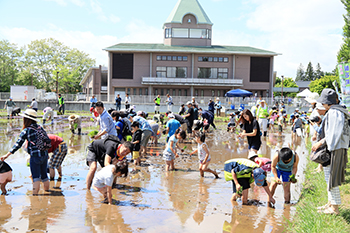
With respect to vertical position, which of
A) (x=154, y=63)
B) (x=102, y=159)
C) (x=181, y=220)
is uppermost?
(x=154, y=63)

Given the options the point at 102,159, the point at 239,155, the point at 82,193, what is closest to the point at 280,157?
the point at 102,159

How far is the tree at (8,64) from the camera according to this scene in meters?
60.2

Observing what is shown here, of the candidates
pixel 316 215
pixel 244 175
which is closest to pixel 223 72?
pixel 244 175

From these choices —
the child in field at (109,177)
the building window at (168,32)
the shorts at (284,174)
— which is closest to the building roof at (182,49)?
the building window at (168,32)

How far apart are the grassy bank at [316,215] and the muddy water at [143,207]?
0.89ft

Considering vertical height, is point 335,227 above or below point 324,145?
below

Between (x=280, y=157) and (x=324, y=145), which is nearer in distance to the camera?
(x=324, y=145)

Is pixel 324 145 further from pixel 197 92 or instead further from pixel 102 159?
pixel 197 92

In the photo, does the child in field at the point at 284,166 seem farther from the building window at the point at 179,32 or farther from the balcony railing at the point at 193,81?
the building window at the point at 179,32

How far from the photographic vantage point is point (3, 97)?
131 feet

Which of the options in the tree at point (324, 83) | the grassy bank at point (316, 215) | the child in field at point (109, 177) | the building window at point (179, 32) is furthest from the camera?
the tree at point (324, 83)

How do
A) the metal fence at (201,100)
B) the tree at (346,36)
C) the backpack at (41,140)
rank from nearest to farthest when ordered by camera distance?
the backpack at (41,140)
the tree at (346,36)
the metal fence at (201,100)

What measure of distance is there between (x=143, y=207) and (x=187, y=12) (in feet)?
135

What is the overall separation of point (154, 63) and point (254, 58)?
14.1m
